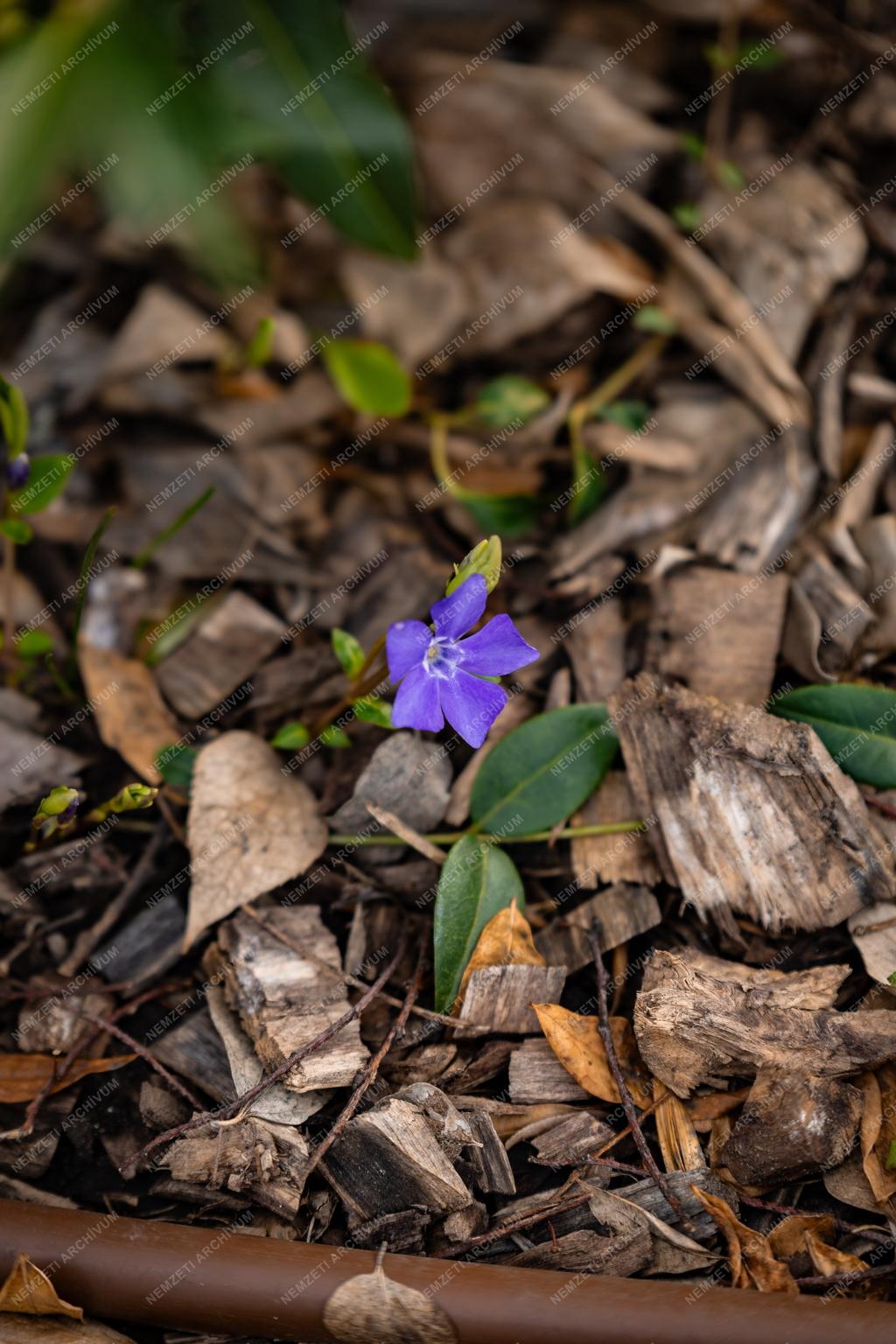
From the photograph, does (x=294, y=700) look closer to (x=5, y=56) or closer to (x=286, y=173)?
(x=286, y=173)

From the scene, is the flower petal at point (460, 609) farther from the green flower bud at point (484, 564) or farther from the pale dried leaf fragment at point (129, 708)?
the pale dried leaf fragment at point (129, 708)

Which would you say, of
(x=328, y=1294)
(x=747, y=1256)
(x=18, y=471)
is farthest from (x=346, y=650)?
(x=747, y=1256)

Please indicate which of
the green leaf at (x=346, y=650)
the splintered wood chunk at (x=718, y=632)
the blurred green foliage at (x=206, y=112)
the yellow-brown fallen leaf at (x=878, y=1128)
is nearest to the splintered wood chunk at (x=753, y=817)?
the splintered wood chunk at (x=718, y=632)

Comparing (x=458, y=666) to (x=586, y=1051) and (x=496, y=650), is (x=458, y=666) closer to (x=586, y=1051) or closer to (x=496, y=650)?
(x=496, y=650)

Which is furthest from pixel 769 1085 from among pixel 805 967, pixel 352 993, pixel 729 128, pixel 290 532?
pixel 729 128

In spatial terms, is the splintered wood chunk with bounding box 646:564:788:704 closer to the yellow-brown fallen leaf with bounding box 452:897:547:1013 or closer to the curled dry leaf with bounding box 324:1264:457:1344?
the yellow-brown fallen leaf with bounding box 452:897:547:1013

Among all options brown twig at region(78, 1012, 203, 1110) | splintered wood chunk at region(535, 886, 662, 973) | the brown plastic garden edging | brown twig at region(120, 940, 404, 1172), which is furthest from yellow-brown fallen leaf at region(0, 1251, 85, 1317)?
splintered wood chunk at region(535, 886, 662, 973)
